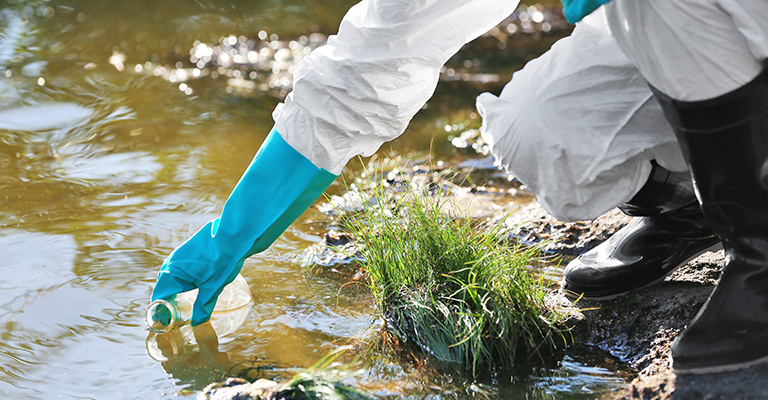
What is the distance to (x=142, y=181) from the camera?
344cm

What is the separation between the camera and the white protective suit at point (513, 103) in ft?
5.77

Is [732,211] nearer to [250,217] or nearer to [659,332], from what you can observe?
[659,332]

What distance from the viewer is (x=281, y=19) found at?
6512 millimetres

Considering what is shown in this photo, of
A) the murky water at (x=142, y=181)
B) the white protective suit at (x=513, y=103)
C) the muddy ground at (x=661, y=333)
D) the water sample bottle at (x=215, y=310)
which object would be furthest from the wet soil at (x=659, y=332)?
the water sample bottle at (x=215, y=310)

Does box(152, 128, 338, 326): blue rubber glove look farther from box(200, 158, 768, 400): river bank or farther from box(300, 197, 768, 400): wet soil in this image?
box(300, 197, 768, 400): wet soil

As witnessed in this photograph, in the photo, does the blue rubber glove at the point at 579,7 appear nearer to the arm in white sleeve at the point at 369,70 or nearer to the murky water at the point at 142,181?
the arm in white sleeve at the point at 369,70

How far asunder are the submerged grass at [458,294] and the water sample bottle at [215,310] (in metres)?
0.41

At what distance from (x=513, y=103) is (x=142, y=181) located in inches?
84.0

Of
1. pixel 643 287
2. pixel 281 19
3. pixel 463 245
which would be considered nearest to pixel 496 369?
pixel 463 245

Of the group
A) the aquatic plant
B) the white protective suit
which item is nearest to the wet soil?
the white protective suit

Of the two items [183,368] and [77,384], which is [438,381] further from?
[77,384]

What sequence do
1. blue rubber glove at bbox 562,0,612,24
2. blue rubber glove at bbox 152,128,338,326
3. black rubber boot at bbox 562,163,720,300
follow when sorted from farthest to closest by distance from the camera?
black rubber boot at bbox 562,163,720,300, blue rubber glove at bbox 152,128,338,326, blue rubber glove at bbox 562,0,612,24

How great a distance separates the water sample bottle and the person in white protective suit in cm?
8

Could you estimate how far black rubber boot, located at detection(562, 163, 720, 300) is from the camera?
2074 millimetres
